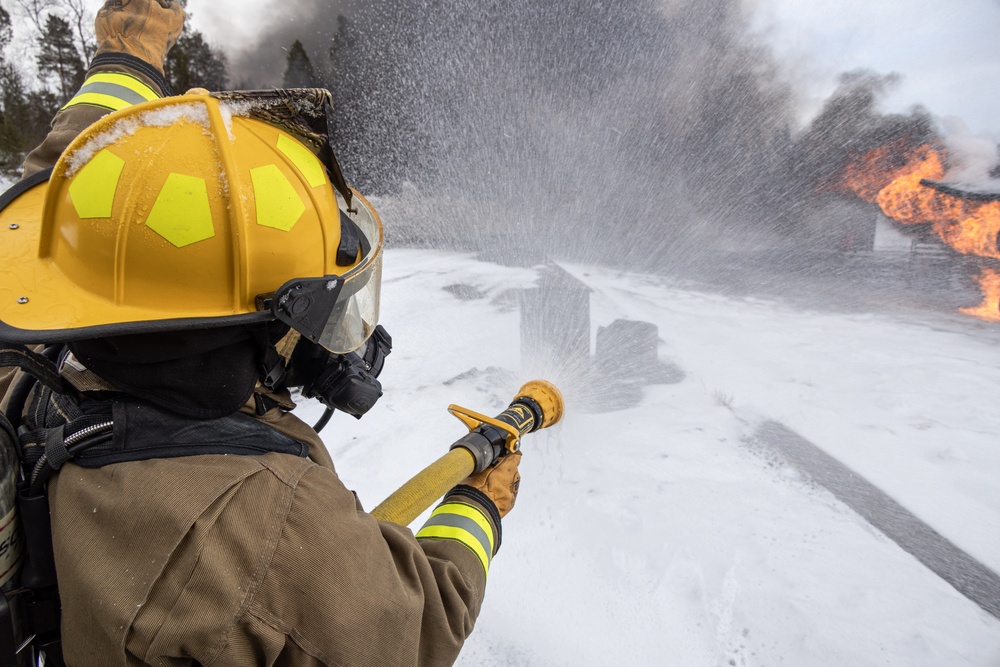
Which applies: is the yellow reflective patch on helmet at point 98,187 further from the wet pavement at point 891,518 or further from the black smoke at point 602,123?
the black smoke at point 602,123

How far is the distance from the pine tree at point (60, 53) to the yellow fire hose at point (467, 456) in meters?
27.8

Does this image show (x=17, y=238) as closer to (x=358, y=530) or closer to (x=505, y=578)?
(x=358, y=530)

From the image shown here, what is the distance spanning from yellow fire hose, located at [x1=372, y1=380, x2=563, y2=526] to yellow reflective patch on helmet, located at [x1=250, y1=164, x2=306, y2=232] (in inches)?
30.8

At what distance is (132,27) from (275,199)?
2.33m

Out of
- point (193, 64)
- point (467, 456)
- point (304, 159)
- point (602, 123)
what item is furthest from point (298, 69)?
point (467, 456)

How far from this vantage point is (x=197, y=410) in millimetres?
952

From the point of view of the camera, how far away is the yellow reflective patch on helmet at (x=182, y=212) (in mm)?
910

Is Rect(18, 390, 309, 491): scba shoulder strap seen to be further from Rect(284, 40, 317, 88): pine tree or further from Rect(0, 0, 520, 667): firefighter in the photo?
Rect(284, 40, 317, 88): pine tree

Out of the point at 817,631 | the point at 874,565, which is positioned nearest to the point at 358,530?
the point at 817,631

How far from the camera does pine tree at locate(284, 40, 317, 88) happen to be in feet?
39.9

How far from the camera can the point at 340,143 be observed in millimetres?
12750

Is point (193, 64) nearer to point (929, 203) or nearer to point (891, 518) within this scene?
point (929, 203)

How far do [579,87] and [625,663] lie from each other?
34.5ft

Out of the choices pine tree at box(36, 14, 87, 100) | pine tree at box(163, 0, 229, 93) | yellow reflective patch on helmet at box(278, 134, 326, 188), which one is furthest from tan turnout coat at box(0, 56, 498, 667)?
pine tree at box(36, 14, 87, 100)
